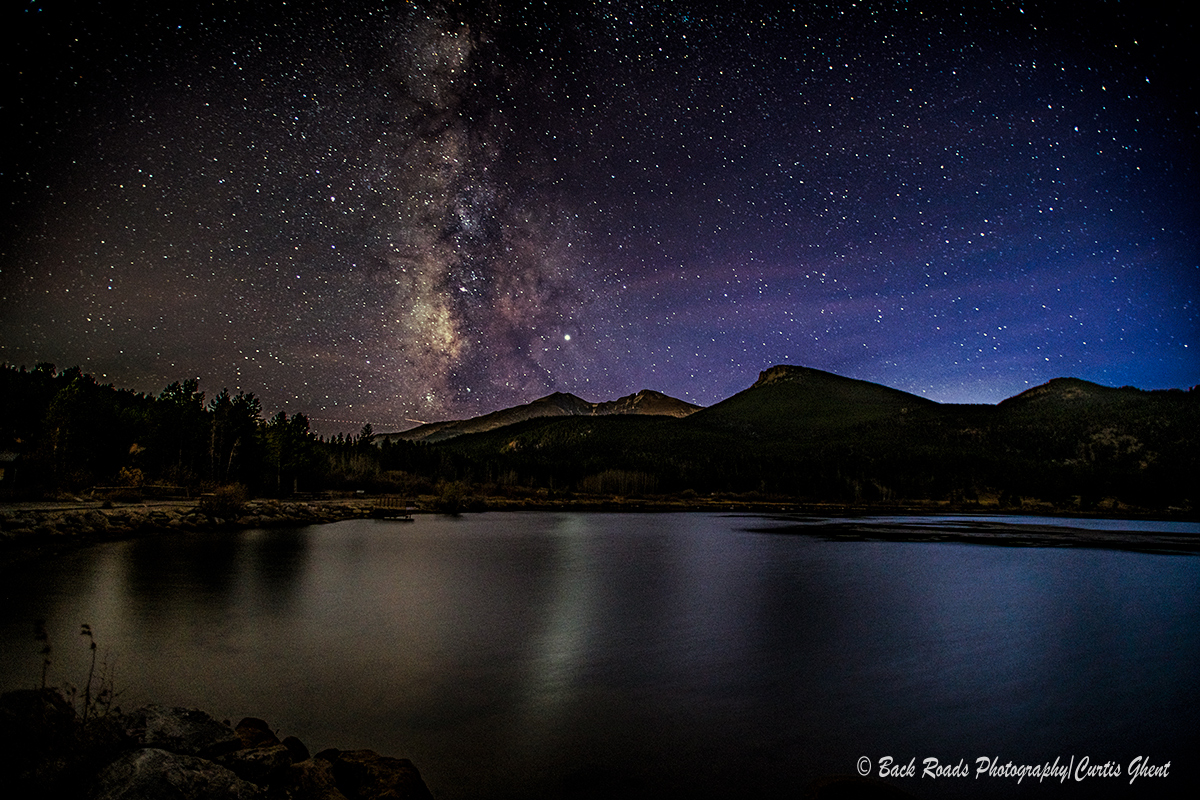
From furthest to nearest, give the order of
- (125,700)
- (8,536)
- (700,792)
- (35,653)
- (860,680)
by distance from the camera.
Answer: (8,536) → (860,680) → (35,653) → (125,700) → (700,792)

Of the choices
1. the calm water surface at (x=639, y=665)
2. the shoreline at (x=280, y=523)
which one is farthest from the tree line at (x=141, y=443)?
the calm water surface at (x=639, y=665)

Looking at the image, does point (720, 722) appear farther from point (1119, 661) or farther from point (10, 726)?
point (1119, 661)

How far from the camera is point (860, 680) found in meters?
11.2

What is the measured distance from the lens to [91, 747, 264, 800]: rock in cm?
434

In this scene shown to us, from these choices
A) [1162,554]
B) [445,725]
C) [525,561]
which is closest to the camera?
[445,725]

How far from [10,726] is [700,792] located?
6583mm

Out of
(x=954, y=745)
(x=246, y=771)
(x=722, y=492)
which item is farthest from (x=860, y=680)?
(x=722, y=492)

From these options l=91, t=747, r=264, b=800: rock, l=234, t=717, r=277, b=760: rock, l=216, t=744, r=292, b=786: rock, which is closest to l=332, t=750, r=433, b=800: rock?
l=216, t=744, r=292, b=786: rock

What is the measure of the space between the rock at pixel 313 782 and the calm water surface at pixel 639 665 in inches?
64.9

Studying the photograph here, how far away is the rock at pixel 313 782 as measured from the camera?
4836mm

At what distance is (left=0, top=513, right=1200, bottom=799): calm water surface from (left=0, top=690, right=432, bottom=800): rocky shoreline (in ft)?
4.17

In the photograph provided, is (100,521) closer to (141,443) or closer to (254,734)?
(254,734)

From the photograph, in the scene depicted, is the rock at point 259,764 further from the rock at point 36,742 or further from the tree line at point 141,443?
the tree line at point 141,443

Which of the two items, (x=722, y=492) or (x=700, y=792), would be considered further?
(x=722, y=492)
